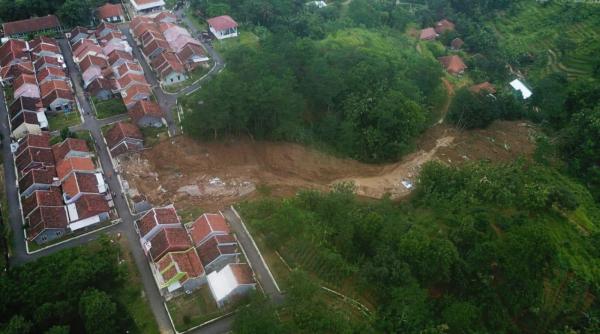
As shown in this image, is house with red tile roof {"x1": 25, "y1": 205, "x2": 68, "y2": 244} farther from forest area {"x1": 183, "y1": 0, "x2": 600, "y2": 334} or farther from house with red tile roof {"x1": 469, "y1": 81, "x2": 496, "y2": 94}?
house with red tile roof {"x1": 469, "y1": 81, "x2": 496, "y2": 94}

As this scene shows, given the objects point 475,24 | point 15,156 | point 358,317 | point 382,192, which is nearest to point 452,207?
point 382,192

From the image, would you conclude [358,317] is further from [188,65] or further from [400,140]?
[188,65]

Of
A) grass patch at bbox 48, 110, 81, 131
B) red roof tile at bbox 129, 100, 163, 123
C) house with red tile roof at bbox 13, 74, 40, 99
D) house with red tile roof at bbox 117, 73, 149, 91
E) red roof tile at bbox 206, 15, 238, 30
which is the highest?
red roof tile at bbox 206, 15, 238, 30

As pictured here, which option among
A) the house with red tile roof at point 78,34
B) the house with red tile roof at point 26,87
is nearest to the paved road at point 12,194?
the house with red tile roof at point 26,87

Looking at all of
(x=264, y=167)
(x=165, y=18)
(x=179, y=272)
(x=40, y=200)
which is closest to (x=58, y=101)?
(x=40, y=200)

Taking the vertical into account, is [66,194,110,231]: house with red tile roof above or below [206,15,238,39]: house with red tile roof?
below

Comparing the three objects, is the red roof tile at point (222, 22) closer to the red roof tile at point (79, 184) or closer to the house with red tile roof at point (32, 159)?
the house with red tile roof at point (32, 159)

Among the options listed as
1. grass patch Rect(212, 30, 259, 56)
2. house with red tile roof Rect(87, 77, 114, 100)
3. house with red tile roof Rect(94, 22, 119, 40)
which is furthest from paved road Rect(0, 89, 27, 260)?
grass patch Rect(212, 30, 259, 56)
